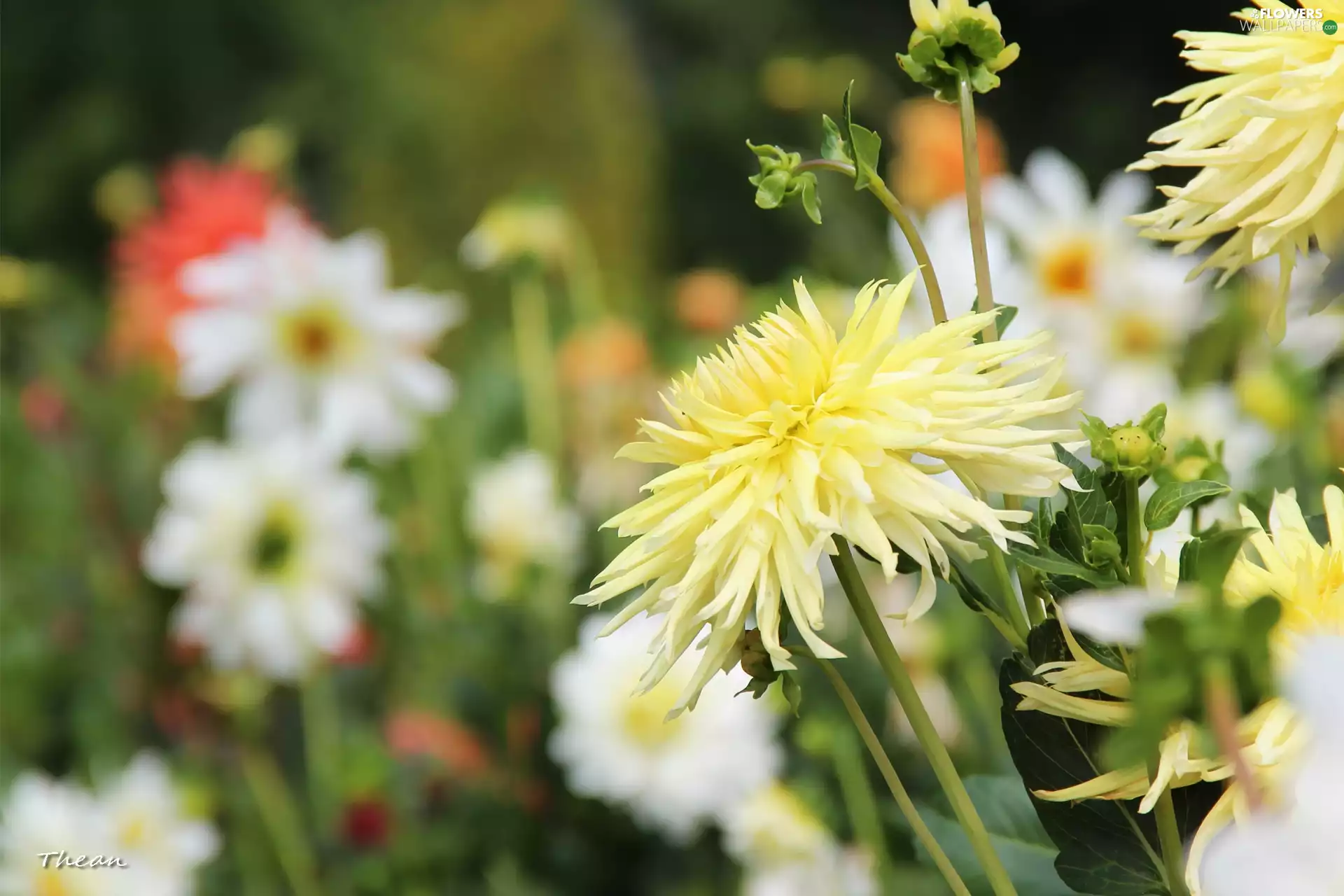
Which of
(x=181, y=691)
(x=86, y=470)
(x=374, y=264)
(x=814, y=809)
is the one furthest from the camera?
(x=86, y=470)

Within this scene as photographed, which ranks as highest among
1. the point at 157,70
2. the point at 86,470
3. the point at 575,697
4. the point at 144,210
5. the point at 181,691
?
the point at 157,70

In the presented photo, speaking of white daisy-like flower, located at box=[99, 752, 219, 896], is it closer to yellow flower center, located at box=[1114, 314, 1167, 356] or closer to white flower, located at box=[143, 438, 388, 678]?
white flower, located at box=[143, 438, 388, 678]

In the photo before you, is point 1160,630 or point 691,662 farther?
point 691,662

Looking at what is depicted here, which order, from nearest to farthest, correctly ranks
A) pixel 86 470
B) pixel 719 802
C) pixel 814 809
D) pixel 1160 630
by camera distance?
pixel 1160 630 → pixel 814 809 → pixel 719 802 → pixel 86 470

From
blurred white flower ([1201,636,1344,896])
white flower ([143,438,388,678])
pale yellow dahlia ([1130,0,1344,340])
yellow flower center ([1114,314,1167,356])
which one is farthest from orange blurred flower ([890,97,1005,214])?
blurred white flower ([1201,636,1344,896])

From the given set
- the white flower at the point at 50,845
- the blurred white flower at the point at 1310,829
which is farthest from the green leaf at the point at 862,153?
the white flower at the point at 50,845

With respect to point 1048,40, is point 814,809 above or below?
below

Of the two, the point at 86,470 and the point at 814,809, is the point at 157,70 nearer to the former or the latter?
the point at 86,470

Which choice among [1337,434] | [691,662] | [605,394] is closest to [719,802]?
[691,662]
